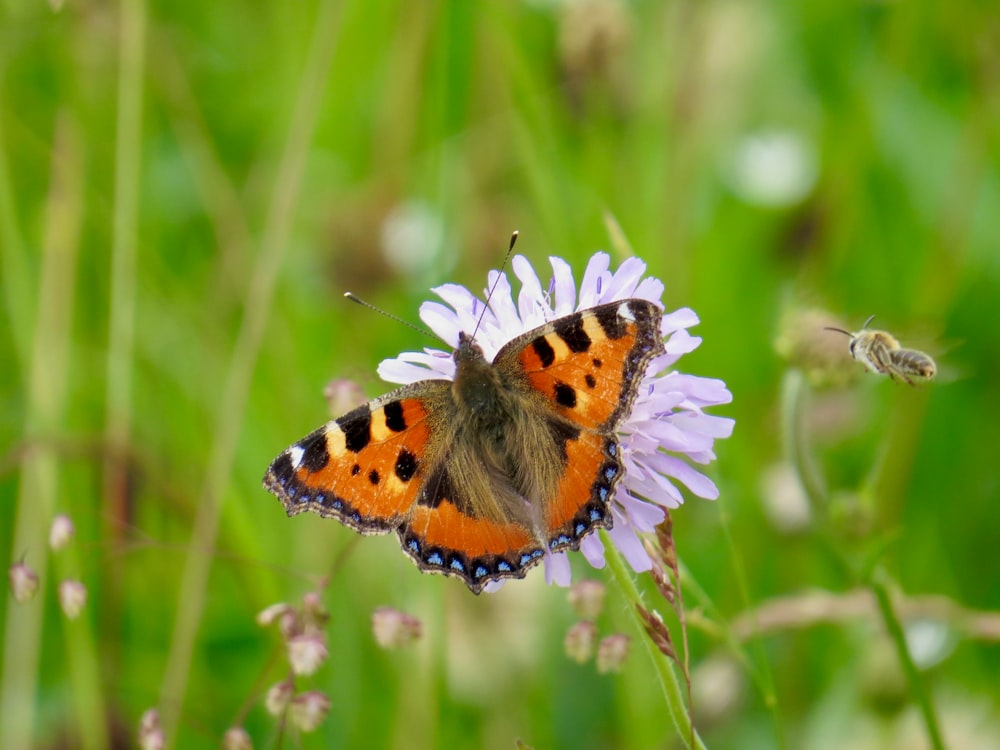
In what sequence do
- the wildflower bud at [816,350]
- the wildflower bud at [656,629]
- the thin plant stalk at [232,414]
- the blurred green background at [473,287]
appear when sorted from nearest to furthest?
the wildflower bud at [656,629], the wildflower bud at [816,350], the thin plant stalk at [232,414], the blurred green background at [473,287]

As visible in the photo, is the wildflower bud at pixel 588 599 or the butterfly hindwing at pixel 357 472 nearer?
the wildflower bud at pixel 588 599

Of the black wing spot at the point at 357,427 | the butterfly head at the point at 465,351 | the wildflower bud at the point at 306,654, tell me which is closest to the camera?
the wildflower bud at the point at 306,654

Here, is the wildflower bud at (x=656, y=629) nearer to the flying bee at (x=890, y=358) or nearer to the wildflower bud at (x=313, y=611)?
the wildflower bud at (x=313, y=611)

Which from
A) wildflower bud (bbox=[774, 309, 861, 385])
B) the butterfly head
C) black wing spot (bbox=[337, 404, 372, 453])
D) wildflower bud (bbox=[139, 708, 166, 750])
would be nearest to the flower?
the butterfly head

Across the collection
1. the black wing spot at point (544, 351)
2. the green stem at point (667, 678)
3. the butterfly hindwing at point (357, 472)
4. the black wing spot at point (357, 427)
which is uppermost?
the black wing spot at point (544, 351)

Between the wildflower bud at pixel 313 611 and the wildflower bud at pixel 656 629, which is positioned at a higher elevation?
the wildflower bud at pixel 313 611

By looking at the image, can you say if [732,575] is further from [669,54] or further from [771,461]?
[669,54]

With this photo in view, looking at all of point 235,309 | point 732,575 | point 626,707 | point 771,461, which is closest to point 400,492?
point 626,707

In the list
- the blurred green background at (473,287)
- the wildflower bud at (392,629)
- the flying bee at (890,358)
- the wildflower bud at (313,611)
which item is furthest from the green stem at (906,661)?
the wildflower bud at (313,611)
